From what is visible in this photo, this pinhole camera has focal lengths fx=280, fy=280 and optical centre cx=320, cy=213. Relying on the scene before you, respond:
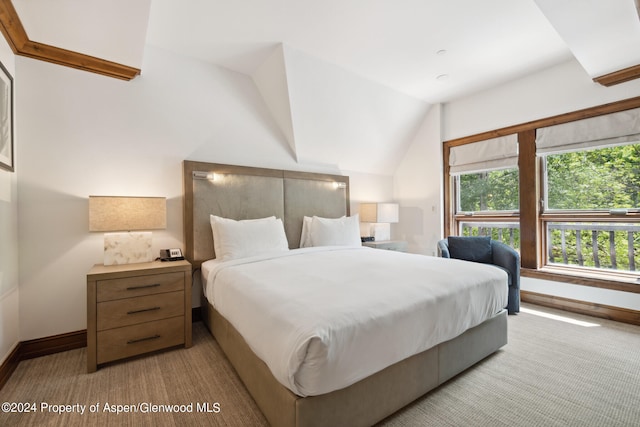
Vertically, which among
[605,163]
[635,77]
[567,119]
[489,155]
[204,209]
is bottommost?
[204,209]

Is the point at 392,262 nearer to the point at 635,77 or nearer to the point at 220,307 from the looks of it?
the point at 220,307

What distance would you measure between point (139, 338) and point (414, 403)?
2.03 metres

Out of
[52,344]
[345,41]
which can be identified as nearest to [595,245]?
[345,41]

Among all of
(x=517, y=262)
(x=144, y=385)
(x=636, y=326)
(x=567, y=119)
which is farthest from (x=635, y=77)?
(x=144, y=385)

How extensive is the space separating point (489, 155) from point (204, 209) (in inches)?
149

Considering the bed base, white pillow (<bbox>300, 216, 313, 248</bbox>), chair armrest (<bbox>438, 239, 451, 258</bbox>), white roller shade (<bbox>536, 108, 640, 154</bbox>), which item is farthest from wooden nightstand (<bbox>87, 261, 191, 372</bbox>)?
white roller shade (<bbox>536, 108, 640, 154</bbox>)

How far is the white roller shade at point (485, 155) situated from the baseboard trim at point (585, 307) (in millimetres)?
1663

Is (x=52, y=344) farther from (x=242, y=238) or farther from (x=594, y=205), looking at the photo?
(x=594, y=205)

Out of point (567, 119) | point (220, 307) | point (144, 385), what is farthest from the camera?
point (567, 119)

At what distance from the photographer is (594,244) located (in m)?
3.18

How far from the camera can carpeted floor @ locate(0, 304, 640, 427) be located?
1.52 metres

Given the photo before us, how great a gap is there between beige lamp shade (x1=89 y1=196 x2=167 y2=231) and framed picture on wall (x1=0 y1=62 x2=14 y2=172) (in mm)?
543

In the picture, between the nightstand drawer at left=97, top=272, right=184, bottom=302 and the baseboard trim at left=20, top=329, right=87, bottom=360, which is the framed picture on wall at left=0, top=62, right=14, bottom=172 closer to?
the nightstand drawer at left=97, top=272, right=184, bottom=302

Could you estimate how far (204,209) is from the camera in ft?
9.78
